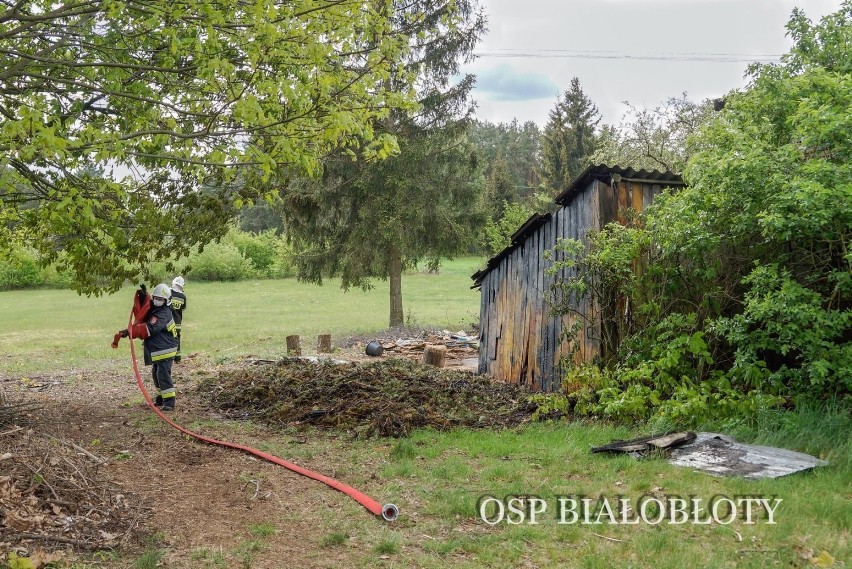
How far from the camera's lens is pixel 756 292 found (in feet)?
23.3

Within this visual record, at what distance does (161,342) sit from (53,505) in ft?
17.0

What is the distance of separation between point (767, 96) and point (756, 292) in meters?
2.81

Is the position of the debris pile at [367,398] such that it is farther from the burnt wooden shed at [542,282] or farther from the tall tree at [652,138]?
the tall tree at [652,138]

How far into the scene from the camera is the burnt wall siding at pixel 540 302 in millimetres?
9664

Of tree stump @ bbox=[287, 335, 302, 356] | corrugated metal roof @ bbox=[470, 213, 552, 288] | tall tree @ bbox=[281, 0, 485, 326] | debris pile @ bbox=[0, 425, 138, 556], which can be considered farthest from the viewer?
tall tree @ bbox=[281, 0, 485, 326]

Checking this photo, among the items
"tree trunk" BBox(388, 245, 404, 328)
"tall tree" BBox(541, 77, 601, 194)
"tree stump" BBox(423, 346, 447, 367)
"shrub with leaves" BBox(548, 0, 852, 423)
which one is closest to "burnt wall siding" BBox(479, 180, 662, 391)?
"shrub with leaves" BBox(548, 0, 852, 423)

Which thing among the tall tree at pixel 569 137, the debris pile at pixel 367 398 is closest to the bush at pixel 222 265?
the tall tree at pixel 569 137

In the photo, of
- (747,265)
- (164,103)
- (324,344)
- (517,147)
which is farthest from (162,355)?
(517,147)

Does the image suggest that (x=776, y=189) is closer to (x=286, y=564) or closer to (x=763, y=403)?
(x=763, y=403)

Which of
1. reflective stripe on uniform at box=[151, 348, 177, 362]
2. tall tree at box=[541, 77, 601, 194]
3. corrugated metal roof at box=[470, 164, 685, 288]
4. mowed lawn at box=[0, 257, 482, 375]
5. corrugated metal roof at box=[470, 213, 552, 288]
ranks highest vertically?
tall tree at box=[541, 77, 601, 194]

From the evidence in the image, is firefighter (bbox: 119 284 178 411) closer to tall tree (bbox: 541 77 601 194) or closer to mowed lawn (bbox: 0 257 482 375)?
mowed lawn (bbox: 0 257 482 375)

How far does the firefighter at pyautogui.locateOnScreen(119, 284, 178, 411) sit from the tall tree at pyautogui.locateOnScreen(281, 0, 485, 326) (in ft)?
35.5

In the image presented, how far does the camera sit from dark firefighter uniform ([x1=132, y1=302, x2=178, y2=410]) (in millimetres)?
10055

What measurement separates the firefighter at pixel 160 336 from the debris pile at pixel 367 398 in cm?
87
